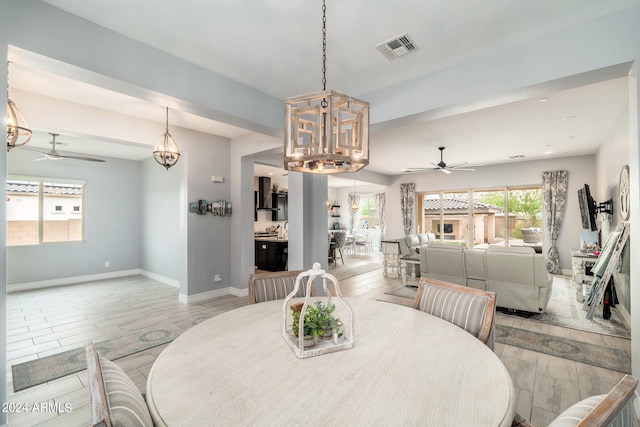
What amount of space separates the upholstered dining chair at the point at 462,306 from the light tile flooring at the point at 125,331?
965 millimetres

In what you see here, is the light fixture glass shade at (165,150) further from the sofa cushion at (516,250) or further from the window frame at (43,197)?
the sofa cushion at (516,250)

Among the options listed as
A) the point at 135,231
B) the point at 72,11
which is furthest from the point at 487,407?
the point at 135,231

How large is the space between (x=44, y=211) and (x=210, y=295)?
429cm

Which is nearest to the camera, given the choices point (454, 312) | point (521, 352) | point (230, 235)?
point (454, 312)

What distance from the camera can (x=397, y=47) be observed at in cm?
247

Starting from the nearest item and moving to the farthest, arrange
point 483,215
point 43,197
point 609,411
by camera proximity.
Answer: point 609,411
point 43,197
point 483,215

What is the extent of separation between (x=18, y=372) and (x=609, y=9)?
5618 mm

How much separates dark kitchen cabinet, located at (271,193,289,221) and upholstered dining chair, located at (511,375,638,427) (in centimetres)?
908

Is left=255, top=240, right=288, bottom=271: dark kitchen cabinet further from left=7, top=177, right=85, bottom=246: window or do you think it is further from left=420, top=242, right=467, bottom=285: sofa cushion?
left=7, top=177, right=85, bottom=246: window

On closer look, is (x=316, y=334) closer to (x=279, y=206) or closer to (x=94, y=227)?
(x=94, y=227)

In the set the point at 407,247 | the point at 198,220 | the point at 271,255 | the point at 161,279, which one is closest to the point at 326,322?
the point at 198,220

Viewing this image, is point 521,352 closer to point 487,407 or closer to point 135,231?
point 487,407

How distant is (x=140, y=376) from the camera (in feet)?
8.50

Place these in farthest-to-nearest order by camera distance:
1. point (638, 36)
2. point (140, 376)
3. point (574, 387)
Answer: point (140, 376)
point (574, 387)
point (638, 36)
